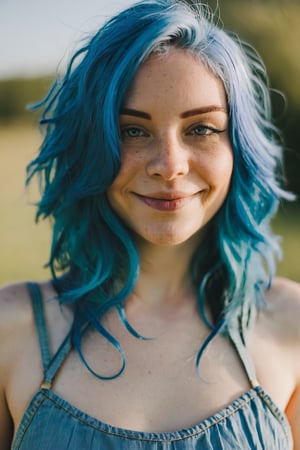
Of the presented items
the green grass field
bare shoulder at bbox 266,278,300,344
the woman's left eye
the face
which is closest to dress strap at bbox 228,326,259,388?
bare shoulder at bbox 266,278,300,344

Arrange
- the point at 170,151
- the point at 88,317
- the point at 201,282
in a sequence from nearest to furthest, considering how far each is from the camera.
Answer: the point at 170,151, the point at 88,317, the point at 201,282

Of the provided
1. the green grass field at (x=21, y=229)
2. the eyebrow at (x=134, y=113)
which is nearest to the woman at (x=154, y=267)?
the eyebrow at (x=134, y=113)

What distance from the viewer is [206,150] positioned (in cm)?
195

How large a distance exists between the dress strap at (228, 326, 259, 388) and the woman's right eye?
615 millimetres

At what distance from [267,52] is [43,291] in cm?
715

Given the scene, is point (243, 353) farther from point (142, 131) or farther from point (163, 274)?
point (142, 131)

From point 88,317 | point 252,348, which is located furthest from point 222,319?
point 88,317

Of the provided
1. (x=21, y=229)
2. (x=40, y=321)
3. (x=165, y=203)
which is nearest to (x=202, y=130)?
(x=165, y=203)

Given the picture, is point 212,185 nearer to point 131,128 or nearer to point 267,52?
point 131,128

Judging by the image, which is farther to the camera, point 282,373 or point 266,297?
point 266,297

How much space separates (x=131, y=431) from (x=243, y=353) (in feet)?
1.29

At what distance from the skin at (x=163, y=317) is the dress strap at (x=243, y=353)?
2cm

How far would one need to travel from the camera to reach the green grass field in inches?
359

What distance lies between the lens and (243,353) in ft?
6.83
